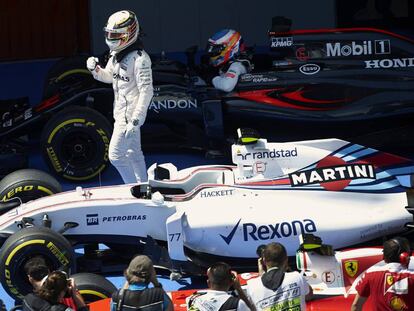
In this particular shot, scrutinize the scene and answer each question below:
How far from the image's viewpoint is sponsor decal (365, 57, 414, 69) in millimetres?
12812

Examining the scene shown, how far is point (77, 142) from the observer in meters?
12.7

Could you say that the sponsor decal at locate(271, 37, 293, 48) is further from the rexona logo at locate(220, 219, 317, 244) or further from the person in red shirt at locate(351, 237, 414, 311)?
the person in red shirt at locate(351, 237, 414, 311)

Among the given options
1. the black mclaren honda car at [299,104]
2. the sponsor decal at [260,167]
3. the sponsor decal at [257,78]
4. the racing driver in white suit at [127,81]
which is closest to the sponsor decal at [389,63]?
the black mclaren honda car at [299,104]

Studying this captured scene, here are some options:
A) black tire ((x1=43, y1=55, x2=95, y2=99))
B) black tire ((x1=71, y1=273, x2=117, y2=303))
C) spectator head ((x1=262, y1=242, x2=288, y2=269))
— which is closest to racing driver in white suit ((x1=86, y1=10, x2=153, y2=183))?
black tire ((x1=43, y1=55, x2=95, y2=99))

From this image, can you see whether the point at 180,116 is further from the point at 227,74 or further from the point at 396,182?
the point at 396,182

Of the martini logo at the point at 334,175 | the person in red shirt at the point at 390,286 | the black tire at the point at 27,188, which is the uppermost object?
the black tire at the point at 27,188

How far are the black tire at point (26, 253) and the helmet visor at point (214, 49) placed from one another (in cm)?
411

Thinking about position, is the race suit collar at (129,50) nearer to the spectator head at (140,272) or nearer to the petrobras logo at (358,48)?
the petrobras logo at (358,48)

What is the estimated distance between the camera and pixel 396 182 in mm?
10164

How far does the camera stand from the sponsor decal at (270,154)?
10.4 m

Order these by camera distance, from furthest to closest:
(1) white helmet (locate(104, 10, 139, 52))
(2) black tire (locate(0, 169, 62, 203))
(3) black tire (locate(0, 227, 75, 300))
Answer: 1. (1) white helmet (locate(104, 10, 139, 52))
2. (2) black tire (locate(0, 169, 62, 203))
3. (3) black tire (locate(0, 227, 75, 300))

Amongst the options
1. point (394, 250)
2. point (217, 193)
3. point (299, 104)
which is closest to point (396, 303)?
point (394, 250)

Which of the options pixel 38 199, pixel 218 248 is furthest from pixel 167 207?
Answer: pixel 38 199

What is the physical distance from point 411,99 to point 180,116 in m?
2.58
